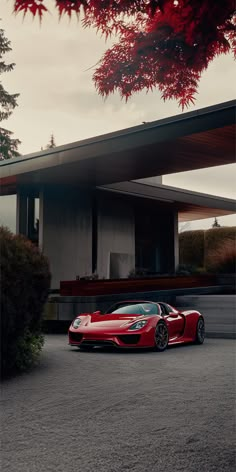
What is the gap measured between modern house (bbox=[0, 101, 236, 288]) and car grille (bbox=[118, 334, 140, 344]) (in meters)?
5.36

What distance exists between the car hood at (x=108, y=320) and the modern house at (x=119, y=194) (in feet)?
16.4

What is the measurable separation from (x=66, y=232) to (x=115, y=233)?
3.86m

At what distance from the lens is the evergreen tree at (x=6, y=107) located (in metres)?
44.0

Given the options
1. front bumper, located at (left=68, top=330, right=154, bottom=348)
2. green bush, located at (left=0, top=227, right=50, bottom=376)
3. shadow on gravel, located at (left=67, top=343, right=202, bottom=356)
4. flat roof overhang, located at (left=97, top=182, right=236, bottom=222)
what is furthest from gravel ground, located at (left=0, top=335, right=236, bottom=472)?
flat roof overhang, located at (left=97, top=182, right=236, bottom=222)

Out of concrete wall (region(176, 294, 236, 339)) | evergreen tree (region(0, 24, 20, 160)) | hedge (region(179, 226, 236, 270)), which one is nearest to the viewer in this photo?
concrete wall (region(176, 294, 236, 339))

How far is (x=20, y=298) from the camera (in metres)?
8.44

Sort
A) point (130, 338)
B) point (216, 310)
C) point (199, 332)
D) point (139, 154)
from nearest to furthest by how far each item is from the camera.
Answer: point (130, 338)
point (199, 332)
point (139, 154)
point (216, 310)

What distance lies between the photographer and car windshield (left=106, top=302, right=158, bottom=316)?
11578 mm

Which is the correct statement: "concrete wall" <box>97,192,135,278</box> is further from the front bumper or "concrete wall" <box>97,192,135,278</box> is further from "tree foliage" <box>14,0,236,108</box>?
"tree foliage" <box>14,0,236,108</box>

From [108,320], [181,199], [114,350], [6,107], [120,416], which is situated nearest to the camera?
[120,416]

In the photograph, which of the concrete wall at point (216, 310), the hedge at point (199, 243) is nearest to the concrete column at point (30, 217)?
the concrete wall at point (216, 310)

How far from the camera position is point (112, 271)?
992 inches

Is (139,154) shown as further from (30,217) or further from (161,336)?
(30,217)

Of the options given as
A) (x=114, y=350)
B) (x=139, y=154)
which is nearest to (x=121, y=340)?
(x=114, y=350)
